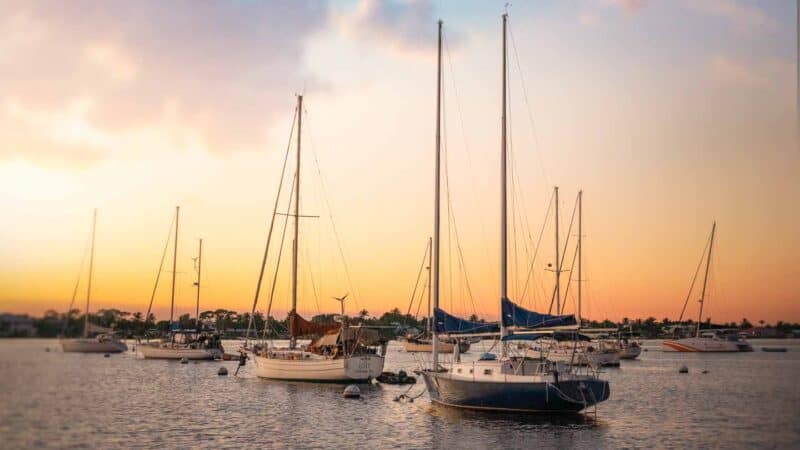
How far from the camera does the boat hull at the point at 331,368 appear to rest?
56781 millimetres

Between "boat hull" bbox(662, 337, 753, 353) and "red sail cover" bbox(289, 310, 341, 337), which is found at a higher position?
"red sail cover" bbox(289, 310, 341, 337)

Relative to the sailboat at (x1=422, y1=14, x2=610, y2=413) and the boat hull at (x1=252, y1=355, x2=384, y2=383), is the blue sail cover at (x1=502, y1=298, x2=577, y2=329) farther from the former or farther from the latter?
the boat hull at (x1=252, y1=355, x2=384, y2=383)

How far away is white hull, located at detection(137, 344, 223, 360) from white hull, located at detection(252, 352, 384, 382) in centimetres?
4698

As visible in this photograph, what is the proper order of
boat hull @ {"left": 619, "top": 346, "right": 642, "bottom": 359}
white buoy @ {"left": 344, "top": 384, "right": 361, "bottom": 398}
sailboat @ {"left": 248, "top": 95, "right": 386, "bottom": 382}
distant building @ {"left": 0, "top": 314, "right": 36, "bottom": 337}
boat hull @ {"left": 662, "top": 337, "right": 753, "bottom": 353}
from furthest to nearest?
boat hull @ {"left": 662, "top": 337, "right": 753, "bottom": 353} → boat hull @ {"left": 619, "top": 346, "right": 642, "bottom": 359} → sailboat @ {"left": 248, "top": 95, "right": 386, "bottom": 382} → white buoy @ {"left": 344, "top": 384, "right": 361, "bottom": 398} → distant building @ {"left": 0, "top": 314, "right": 36, "bottom": 337}

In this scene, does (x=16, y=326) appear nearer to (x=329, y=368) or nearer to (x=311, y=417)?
(x=311, y=417)

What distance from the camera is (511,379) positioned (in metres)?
37.2

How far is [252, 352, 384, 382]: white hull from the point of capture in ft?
186

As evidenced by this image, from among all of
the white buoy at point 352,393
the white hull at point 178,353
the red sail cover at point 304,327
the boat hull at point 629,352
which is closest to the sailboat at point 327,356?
the red sail cover at point 304,327

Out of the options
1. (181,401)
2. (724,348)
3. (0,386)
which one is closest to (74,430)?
(0,386)

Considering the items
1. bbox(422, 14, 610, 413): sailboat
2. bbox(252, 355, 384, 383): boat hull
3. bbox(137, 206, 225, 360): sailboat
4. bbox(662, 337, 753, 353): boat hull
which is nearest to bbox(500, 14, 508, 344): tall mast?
bbox(422, 14, 610, 413): sailboat

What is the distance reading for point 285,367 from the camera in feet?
194

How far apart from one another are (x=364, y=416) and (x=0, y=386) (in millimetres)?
32098

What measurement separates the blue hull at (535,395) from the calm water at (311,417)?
2.15ft

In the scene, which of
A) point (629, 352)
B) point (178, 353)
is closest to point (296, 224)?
point (178, 353)
